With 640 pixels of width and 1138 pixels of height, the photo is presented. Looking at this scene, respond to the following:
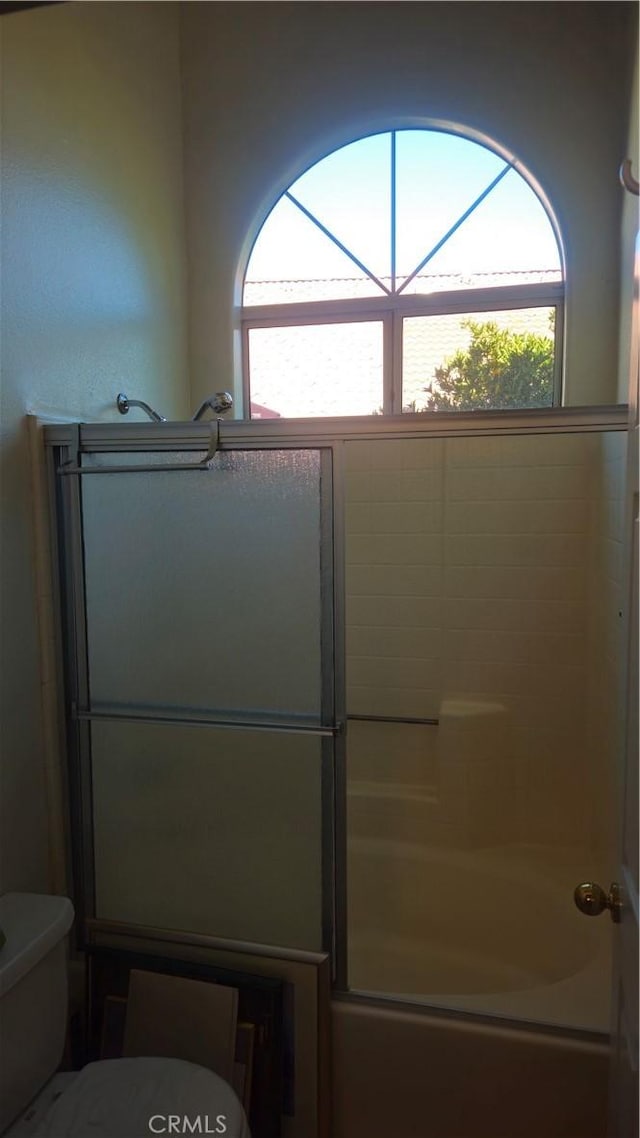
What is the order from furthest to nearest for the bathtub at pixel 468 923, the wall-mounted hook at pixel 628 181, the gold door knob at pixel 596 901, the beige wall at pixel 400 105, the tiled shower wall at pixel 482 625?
the tiled shower wall at pixel 482 625, the beige wall at pixel 400 105, the bathtub at pixel 468 923, the gold door knob at pixel 596 901, the wall-mounted hook at pixel 628 181

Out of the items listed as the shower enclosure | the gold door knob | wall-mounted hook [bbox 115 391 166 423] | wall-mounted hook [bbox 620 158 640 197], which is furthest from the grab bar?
the gold door knob

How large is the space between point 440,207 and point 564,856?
2.39 m

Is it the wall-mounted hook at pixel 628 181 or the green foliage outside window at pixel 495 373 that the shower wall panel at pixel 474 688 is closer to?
the green foliage outside window at pixel 495 373

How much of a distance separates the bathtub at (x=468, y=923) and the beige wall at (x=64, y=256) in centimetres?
112

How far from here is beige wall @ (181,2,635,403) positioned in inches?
89.6

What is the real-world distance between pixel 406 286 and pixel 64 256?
4.20 feet

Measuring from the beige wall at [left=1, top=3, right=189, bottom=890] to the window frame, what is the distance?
1.42ft

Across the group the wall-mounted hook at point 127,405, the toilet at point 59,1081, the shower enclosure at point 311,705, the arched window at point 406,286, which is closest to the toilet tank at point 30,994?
the toilet at point 59,1081

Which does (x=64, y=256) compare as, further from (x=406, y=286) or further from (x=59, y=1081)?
(x=59, y=1081)

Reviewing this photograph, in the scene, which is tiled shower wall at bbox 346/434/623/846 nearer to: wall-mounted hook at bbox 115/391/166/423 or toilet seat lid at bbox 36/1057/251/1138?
wall-mounted hook at bbox 115/391/166/423
